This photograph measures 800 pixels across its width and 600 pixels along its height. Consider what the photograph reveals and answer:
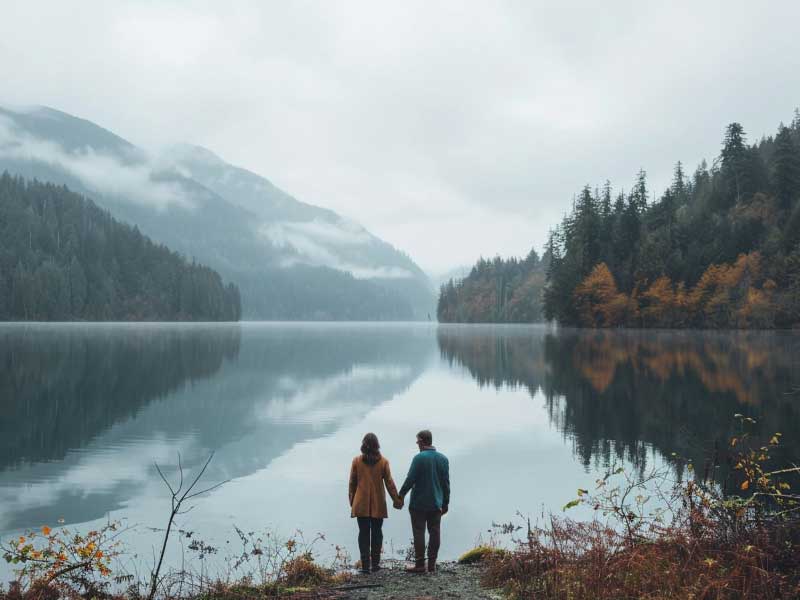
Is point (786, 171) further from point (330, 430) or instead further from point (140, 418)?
point (140, 418)

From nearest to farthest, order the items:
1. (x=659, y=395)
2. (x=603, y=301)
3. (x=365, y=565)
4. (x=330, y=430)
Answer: (x=365, y=565) < (x=330, y=430) < (x=659, y=395) < (x=603, y=301)

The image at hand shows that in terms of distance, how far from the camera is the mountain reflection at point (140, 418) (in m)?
17.0

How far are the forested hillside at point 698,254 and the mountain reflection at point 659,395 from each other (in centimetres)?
5068

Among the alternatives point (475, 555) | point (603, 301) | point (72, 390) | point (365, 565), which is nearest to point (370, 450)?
point (365, 565)

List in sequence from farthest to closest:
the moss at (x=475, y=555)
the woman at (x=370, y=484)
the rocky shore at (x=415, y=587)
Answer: the moss at (x=475, y=555) → the woman at (x=370, y=484) → the rocky shore at (x=415, y=587)

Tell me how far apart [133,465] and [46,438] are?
5.20 meters

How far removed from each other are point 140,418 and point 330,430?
8.09m

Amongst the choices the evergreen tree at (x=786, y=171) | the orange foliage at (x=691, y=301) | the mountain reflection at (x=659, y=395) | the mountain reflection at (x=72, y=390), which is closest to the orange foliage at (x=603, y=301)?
the orange foliage at (x=691, y=301)

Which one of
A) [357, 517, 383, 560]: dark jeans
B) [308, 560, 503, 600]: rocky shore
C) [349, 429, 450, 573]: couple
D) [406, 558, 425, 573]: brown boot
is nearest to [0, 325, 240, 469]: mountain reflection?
[357, 517, 383, 560]: dark jeans

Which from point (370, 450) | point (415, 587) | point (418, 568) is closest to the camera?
point (415, 587)

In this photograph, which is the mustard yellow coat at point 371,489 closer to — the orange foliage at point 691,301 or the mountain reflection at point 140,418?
the mountain reflection at point 140,418

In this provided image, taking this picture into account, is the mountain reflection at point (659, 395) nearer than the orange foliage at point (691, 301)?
Yes

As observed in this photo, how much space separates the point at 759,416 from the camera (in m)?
24.6

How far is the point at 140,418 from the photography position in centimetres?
2778
